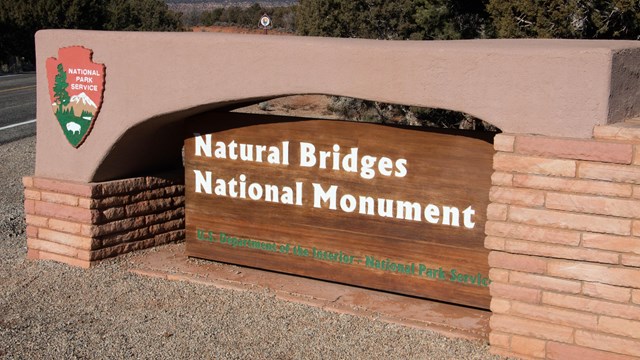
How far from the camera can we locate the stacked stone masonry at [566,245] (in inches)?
224

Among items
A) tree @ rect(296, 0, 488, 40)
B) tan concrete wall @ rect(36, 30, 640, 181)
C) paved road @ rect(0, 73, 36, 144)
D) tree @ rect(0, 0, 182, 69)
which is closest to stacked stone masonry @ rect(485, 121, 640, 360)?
tan concrete wall @ rect(36, 30, 640, 181)

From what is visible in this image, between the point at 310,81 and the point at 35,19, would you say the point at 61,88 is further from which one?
the point at 35,19

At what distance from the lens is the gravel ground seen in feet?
21.3

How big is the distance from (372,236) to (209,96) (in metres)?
1.91

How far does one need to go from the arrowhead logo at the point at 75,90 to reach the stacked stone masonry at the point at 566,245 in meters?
4.09

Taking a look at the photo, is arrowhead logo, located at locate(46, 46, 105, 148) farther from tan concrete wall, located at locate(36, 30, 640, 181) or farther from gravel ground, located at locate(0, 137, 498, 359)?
gravel ground, located at locate(0, 137, 498, 359)

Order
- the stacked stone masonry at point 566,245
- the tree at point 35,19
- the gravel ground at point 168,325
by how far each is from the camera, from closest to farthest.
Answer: the stacked stone masonry at point 566,245 → the gravel ground at point 168,325 → the tree at point 35,19

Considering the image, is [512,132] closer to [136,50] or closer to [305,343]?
[305,343]

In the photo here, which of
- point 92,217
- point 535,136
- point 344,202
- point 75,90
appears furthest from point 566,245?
point 75,90

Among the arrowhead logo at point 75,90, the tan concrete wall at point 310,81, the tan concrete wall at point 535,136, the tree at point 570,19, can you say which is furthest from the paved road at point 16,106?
the tan concrete wall at point 535,136

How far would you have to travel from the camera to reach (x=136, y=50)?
8039 mm

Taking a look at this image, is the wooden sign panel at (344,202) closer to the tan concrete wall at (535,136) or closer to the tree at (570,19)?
the tan concrete wall at (535,136)

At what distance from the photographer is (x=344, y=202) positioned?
25.3 feet

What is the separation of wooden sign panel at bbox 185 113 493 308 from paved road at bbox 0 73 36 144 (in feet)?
44.7
